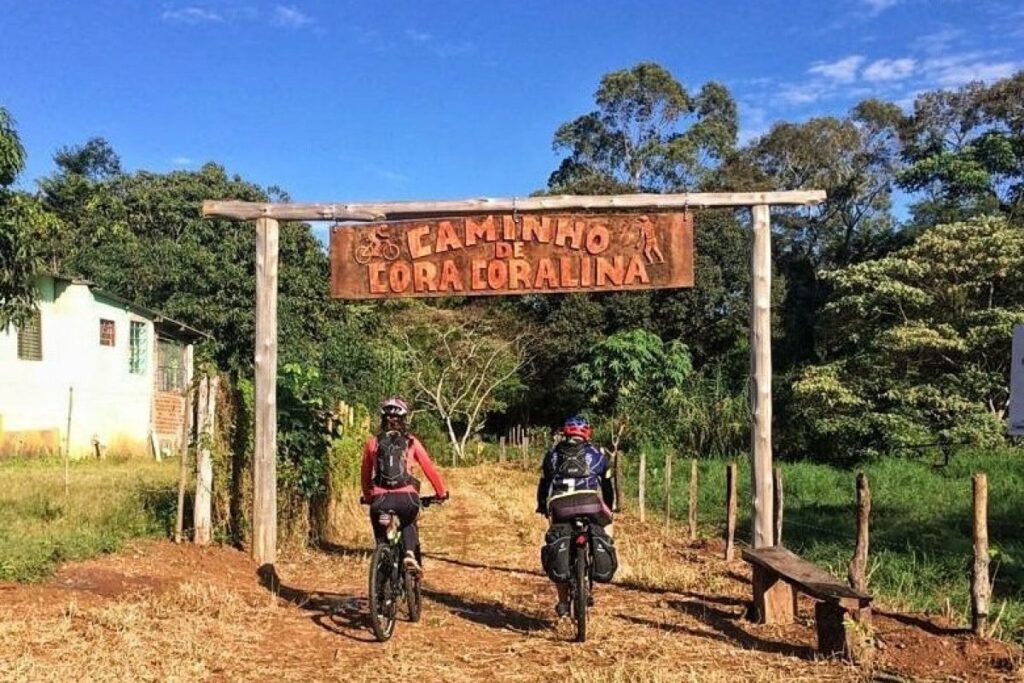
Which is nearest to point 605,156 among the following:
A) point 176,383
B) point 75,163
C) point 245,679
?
point 176,383

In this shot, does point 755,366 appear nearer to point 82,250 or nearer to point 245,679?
point 245,679

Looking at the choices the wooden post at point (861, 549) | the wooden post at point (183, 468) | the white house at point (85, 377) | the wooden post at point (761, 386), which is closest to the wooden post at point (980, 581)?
the wooden post at point (861, 549)

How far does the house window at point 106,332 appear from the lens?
2376 centimetres

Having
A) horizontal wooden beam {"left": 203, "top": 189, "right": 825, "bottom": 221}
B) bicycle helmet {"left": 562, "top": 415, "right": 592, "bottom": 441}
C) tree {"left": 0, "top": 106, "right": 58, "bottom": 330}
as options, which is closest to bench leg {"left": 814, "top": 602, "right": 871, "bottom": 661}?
bicycle helmet {"left": 562, "top": 415, "right": 592, "bottom": 441}

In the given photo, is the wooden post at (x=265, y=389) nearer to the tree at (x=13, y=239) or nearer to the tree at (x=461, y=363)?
the tree at (x=13, y=239)

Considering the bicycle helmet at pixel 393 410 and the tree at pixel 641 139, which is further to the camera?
the tree at pixel 641 139

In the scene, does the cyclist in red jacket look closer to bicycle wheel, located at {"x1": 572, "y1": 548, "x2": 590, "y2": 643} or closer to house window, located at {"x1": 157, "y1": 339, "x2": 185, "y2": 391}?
bicycle wheel, located at {"x1": 572, "y1": 548, "x2": 590, "y2": 643}

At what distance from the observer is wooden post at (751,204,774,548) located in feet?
26.4

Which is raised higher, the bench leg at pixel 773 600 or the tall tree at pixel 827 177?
the tall tree at pixel 827 177


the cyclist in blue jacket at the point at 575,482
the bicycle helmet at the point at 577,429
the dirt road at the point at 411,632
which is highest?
Result: the bicycle helmet at the point at 577,429

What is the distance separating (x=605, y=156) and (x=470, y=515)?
24.6 meters

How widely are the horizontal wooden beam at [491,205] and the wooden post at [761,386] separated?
0.92 feet

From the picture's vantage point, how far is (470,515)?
14734mm

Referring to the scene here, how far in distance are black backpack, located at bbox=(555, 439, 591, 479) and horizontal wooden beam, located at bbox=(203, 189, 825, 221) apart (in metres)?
2.42
